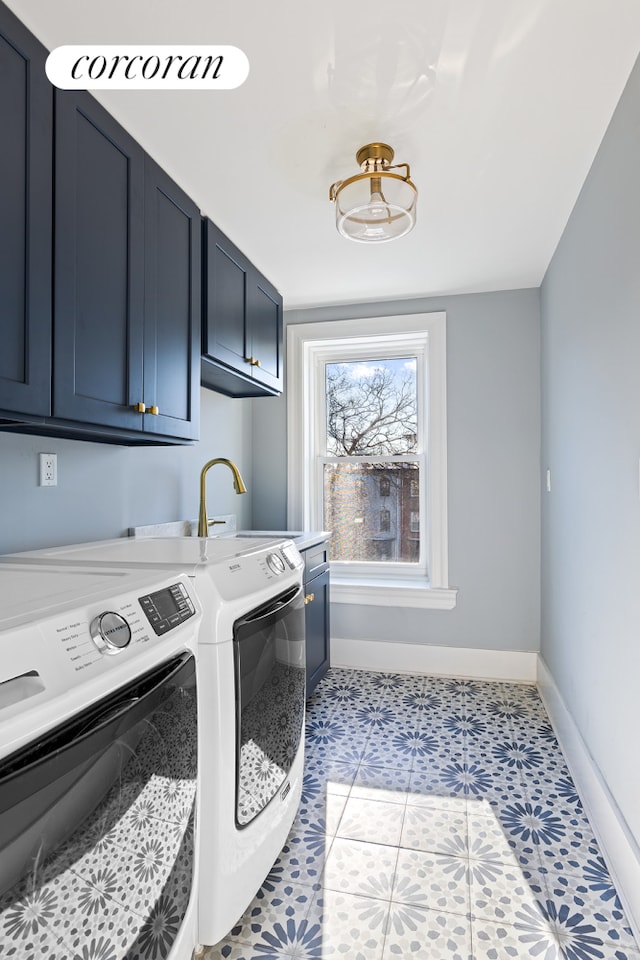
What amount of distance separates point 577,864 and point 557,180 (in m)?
2.34

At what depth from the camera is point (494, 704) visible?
2920mm

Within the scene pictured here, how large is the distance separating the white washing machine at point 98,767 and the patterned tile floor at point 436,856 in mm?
465

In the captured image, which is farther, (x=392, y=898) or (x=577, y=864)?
(x=577, y=864)

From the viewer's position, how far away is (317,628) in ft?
9.93

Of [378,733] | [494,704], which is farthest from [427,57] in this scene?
[494,704]

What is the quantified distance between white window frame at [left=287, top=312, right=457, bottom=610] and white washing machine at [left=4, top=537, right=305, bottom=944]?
1.65 m

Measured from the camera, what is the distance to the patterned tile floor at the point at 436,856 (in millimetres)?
1425

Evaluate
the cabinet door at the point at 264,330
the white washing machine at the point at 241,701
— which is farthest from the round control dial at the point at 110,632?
the cabinet door at the point at 264,330

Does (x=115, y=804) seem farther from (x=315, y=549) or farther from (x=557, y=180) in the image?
(x=557, y=180)

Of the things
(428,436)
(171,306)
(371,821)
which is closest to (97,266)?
(171,306)

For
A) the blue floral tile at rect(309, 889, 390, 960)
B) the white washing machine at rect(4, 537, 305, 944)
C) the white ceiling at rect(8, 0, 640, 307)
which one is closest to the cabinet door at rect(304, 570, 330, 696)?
the white washing machine at rect(4, 537, 305, 944)

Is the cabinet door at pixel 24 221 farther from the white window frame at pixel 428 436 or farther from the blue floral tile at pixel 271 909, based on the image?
the white window frame at pixel 428 436

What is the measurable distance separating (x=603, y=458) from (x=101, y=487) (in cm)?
180

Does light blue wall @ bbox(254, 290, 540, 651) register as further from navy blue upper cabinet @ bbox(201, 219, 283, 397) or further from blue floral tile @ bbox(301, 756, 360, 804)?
blue floral tile @ bbox(301, 756, 360, 804)
